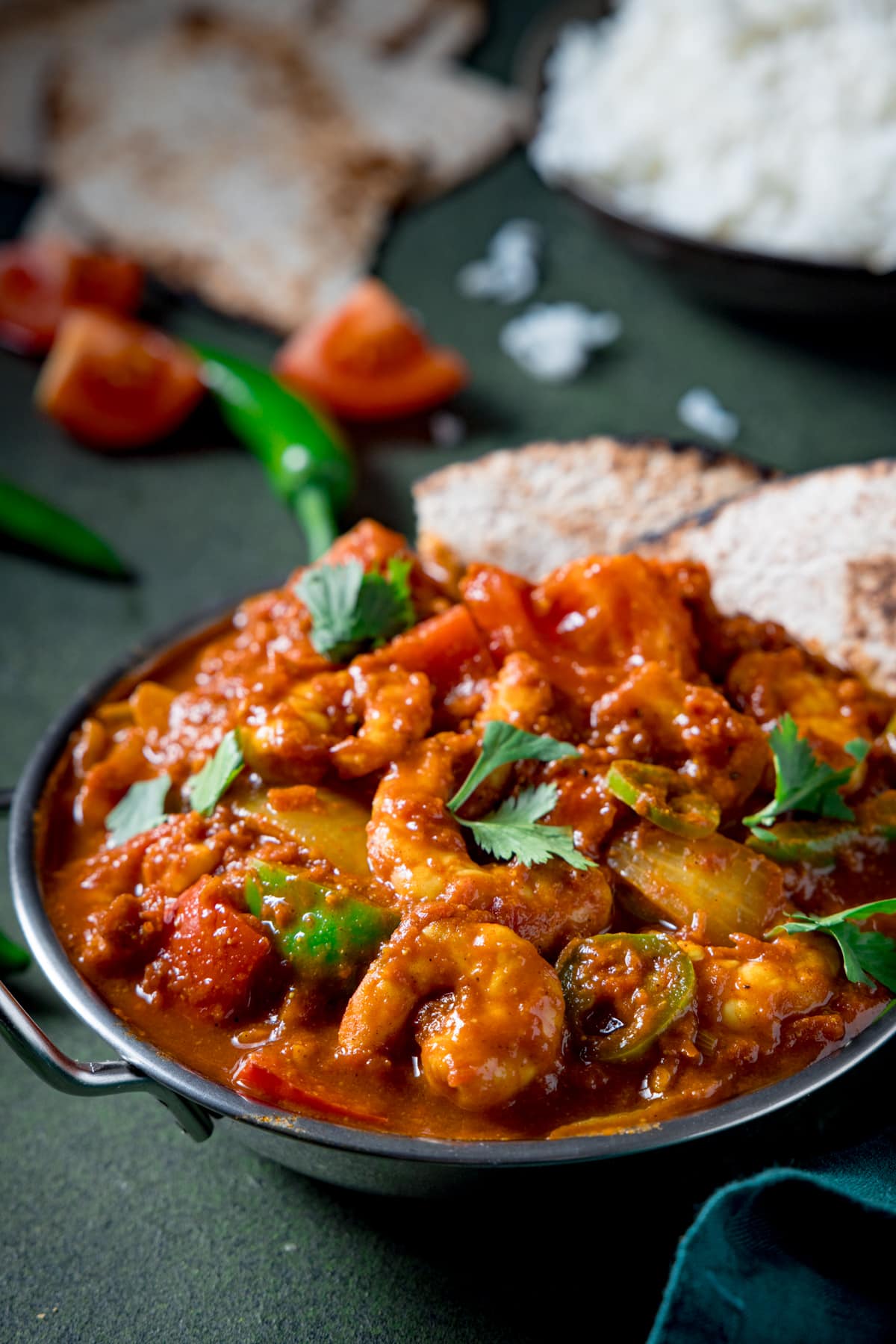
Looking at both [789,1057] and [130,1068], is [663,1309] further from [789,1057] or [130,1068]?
[130,1068]

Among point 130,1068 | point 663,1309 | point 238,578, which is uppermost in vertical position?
point 663,1309

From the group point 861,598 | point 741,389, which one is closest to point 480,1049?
point 861,598

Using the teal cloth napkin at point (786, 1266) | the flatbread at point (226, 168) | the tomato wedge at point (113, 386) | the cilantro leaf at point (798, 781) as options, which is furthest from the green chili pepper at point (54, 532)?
the teal cloth napkin at point (786, 1266)

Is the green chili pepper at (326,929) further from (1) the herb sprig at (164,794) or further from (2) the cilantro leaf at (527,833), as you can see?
(1) the herb sprig at (164,794)

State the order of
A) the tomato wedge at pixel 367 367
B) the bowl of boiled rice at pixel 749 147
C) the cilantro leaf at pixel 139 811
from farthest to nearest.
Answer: the tomato wedge at pixel 367 367 < the bowl of boiled rice at pixel 749 147 < the cilantro leaf at pixel 139 811

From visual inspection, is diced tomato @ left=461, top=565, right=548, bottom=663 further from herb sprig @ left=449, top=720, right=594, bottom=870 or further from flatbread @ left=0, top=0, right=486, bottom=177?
flatbread @ left=0, top=0, right=486, bottom=177

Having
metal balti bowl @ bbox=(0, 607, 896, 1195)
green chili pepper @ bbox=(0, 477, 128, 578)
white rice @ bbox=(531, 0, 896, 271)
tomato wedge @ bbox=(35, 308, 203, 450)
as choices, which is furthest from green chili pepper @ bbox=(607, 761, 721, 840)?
tomato wedge @ bbox=(35, 308, 203, 450)
